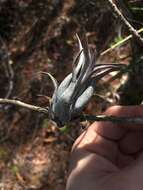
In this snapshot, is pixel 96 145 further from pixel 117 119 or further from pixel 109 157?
pixel 117 119

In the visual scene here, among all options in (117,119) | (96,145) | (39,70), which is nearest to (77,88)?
(117,119)

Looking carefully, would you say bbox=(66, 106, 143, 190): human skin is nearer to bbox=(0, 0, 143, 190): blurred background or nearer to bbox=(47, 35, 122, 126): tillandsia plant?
bbox=(47, 35, 122, 126): tillandsia plant

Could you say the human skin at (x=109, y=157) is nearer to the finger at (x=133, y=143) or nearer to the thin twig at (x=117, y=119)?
the finger at (x=133, y=143)

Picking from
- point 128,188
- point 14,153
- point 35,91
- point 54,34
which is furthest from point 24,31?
point 128,188

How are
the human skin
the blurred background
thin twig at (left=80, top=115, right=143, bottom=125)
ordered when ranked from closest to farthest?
thin twig at (left=80, top=115, right=143, bottom=125)
the human skin
the blurred background

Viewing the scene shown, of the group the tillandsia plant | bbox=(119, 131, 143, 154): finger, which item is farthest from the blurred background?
the tillandsia plant

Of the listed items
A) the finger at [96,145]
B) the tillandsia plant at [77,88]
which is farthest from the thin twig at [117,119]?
the finger at [96,145]
